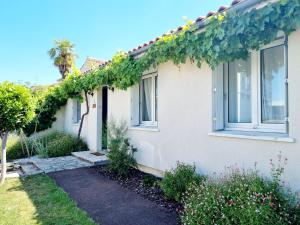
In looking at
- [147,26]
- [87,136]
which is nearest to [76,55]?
[147,26]

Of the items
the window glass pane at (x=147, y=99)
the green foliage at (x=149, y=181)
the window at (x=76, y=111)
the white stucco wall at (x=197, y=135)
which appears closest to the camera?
the white stucco wall at (x=197, y=135)

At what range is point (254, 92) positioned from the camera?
4984mm

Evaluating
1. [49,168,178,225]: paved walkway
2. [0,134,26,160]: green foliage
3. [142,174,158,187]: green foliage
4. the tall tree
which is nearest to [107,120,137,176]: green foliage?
[49,168,178,225]: paved walkway

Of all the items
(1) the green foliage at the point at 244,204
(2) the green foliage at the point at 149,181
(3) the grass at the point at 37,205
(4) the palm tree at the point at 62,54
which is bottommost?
(3) the grass at the point at 37,205

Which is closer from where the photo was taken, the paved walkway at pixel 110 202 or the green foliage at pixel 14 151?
the paved walkway at pixel 110 202

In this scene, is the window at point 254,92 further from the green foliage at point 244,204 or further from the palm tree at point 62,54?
the palm tree at point 62,54

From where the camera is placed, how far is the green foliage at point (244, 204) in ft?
10.9

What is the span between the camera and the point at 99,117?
1231 cm

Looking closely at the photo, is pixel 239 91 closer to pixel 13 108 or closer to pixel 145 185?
pixel 145 185

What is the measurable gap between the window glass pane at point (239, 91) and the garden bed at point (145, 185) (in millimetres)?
2455

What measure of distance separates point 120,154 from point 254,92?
5.05 metres

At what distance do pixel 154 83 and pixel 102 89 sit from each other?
4887mm

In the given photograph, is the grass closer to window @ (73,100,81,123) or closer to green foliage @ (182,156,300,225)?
green foliage @ (182,156,300,225)

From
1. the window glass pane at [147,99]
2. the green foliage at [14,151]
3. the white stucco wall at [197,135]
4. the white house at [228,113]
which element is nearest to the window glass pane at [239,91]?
the white house at [228,113]
